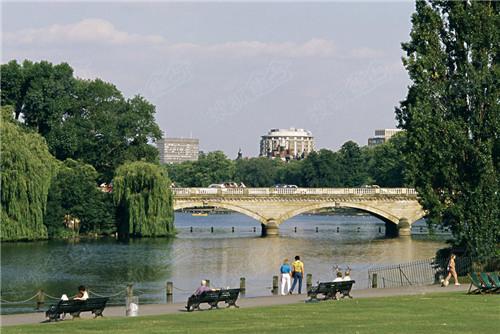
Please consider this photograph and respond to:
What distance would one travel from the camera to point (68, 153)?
9169 cm

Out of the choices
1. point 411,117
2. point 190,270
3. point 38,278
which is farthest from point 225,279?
point 411,117

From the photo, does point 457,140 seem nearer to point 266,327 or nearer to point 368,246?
point 266,327

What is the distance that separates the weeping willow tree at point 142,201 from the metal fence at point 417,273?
29.3m

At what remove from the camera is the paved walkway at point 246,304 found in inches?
1250

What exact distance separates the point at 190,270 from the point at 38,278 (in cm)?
984

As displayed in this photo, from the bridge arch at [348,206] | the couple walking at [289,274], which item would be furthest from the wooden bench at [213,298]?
the bridge arch at [348,206]

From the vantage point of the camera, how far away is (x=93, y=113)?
94.1 meters

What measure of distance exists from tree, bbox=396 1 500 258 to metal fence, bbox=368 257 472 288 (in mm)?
838

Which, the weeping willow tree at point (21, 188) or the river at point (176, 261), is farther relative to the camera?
the weeping willow tree at point (21, 188)

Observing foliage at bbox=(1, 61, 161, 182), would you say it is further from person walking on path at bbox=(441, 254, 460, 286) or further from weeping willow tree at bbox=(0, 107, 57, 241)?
Result: person walking on path at bbox=(441, 254, 460, 286)

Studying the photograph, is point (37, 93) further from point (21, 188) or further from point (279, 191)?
point (279, 191)

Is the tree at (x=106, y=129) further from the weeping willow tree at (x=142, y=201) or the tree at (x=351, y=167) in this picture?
the tree at (x=351, y=167)

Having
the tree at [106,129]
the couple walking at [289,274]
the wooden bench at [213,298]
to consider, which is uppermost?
the tree at [106,129]

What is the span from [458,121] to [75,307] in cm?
2044
